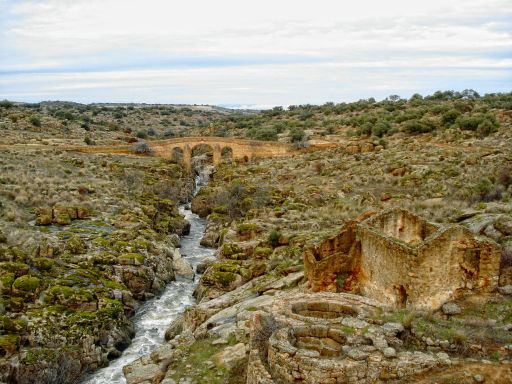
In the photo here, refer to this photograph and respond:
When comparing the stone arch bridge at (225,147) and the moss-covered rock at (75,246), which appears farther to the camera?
the stone arch bridge at (225,147)

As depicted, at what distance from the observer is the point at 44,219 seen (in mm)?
25812

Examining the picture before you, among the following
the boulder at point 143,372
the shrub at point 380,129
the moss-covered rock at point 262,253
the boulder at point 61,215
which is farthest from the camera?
the shrub at point 380,129

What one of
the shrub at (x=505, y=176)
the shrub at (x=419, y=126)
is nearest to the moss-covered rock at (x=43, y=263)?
the shrub at (x=505, y=176)

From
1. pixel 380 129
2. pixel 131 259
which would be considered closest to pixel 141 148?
pixel 380 129

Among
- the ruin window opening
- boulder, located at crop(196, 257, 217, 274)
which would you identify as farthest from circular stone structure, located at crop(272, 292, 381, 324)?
boulder, located at crop(196, 257, 217, 274)

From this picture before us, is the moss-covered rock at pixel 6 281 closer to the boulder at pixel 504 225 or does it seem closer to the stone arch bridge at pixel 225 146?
the boulder at pixel 504 225

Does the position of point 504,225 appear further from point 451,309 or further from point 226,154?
point 226,154

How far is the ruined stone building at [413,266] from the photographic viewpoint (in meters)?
11.7

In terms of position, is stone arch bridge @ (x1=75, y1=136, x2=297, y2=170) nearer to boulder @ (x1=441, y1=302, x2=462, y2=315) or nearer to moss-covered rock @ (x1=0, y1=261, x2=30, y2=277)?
moss-covered rock @ (x1=0, y1=261, x2=30, y2=277)

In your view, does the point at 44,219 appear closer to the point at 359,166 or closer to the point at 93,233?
the point at 93,233

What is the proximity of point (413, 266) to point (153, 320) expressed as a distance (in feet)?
37.3

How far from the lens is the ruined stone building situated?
462 inches

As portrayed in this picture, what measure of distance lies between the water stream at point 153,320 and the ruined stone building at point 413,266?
21.6 feet

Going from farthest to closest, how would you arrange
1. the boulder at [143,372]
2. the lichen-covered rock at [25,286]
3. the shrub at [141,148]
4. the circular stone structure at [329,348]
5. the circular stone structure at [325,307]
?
the shrub at [141,148] < the lichen-covered rock at [25,286] < the boulder at [143,372] < the circular stone structure at [325,307] < the circular stone structure at [329,348]
